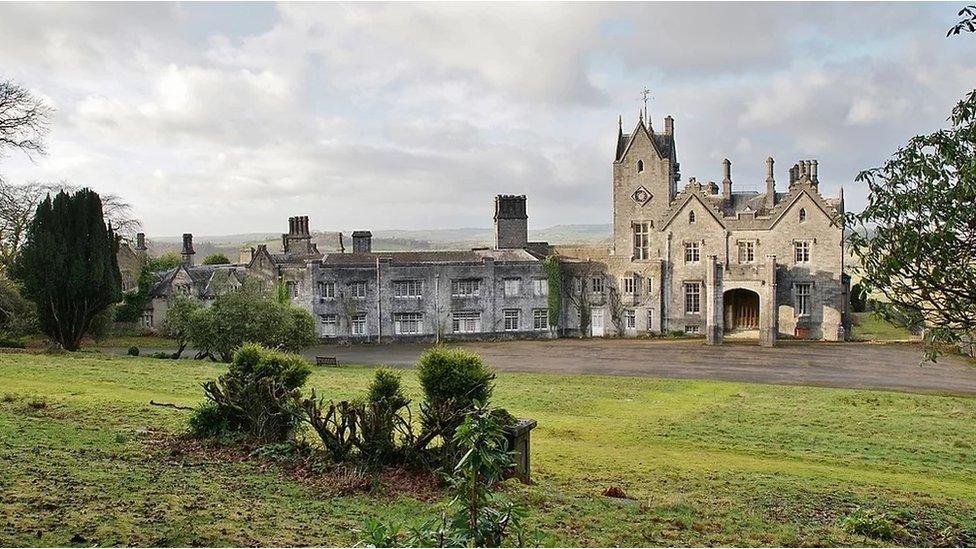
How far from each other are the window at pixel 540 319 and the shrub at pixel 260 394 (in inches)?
1504

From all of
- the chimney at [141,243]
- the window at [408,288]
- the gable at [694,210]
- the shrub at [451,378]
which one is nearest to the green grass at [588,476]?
the shrub at [451,378]

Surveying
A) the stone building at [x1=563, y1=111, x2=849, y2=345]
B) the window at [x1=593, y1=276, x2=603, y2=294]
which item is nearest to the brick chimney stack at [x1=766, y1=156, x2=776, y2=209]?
the stone building at [x1=563, y1=111, x2=849, y2=345]

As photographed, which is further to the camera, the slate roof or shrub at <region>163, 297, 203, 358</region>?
the slate roof

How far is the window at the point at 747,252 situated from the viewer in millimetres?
52219

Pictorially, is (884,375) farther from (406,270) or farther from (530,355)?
(406,270)

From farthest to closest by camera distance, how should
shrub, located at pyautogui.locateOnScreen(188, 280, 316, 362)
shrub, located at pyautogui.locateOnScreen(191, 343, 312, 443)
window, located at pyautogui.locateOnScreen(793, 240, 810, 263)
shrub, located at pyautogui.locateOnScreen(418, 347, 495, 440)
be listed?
window, located at pyautogui.locateOnScreen(793, 240, 810, 263), shrub, located at pyautogui.locateOnScreen(188, 280, 316, 362), shrub, located at pyautogui.locateOnScreen(191, 343, 312, 443), shrub, located at pyautogui.locateOnScreen(418, 347, 495, 440)

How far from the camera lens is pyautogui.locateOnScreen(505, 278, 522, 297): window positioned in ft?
175

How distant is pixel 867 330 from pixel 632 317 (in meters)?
18.6

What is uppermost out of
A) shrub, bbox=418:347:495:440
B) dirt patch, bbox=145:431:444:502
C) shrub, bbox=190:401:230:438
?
shrub, bbox=418:347:495:440

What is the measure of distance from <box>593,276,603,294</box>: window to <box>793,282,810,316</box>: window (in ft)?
42.4

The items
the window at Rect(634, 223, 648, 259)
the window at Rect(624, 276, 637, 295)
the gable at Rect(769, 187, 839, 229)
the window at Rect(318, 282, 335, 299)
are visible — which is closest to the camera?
the gable at Rect(769, 187, 839, 229)

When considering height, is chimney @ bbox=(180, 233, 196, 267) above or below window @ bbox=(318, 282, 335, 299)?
above

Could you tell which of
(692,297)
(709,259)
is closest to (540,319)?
(692,297)

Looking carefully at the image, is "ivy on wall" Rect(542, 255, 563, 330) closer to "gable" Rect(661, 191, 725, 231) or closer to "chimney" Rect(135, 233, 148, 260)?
"gable" Rect(661, 191, 725, 231)
